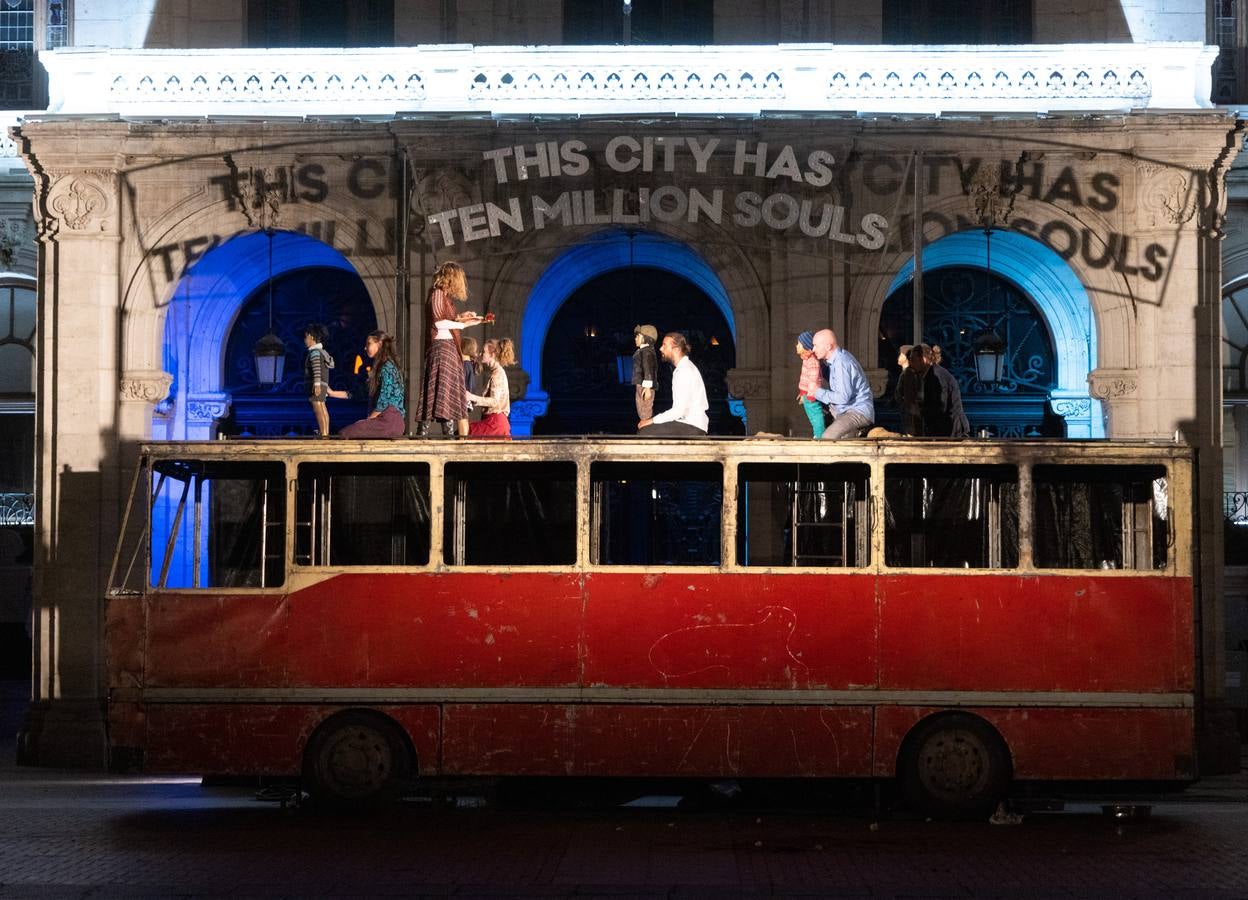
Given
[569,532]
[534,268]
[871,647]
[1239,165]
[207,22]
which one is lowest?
[871,647]

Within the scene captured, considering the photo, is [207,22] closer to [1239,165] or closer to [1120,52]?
[1120,52]

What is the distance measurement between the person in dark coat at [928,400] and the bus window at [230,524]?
18.3 ft

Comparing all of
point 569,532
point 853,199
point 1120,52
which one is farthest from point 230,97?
point 1120,52

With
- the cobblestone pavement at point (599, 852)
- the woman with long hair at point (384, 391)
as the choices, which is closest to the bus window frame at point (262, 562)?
the woman with long hair at point (384, 391)

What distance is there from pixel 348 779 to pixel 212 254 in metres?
8.78

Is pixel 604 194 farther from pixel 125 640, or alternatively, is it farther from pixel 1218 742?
pixel 1218 742

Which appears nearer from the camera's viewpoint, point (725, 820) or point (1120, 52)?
point (725, 820)

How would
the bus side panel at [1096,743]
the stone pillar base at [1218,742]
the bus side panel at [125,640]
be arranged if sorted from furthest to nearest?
the stone pillar base at [1218,742] < the bus side panel at [125,640] < the bus side panel at [1096,743]

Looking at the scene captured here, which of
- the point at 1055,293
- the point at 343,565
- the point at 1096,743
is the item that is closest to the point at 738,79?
the point at 1055,293

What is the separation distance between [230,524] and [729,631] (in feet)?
13.6

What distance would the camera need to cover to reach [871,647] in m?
14.7

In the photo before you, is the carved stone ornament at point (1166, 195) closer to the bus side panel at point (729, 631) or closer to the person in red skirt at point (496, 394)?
the person in red skirt at point (496, 394)

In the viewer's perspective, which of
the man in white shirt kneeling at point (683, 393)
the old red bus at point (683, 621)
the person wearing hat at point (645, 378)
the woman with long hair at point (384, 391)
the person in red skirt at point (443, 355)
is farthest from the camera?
the person wearing hat at point (645, 378)

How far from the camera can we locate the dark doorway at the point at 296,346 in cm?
2334
